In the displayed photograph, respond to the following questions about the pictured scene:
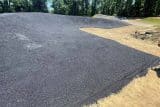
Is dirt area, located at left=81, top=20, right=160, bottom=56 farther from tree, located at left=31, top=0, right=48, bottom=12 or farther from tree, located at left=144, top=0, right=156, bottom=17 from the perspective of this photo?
tree, located at left=31, top=0, right=48, bottom=12

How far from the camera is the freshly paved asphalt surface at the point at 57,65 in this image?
30.2ft

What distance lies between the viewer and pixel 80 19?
2323cm

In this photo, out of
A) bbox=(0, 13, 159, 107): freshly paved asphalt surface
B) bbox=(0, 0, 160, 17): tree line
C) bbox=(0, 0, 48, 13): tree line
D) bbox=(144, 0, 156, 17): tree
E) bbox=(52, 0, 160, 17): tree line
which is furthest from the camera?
bbox=(0, 0, 48, 13): tree line

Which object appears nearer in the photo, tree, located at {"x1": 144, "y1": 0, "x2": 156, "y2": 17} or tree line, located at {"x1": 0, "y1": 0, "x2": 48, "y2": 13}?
tree, located at {"x1": 144, "y1": 0, "x2": 156, "y2": 17}

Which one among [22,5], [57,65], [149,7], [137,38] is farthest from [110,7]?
[57,65]

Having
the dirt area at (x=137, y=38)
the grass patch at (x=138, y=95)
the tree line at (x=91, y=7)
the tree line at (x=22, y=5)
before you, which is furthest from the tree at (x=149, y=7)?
the grass patch at (x=138, y=95)

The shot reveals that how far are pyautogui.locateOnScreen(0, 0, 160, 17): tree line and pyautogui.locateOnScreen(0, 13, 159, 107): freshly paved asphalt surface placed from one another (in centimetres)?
2968

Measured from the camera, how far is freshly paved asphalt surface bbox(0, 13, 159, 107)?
9.20 metres

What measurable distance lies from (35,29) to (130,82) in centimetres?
779

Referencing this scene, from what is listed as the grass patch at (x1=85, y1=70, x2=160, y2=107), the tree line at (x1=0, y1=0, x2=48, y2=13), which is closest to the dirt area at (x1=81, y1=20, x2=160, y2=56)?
the grass patch at (x1=85, y1=70, x2=160, y2=107)

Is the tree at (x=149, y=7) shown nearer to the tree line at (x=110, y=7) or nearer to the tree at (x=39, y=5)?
the tree line at (x=110, y=7)

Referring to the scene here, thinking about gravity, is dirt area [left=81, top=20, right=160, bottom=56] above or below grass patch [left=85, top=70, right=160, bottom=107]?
above

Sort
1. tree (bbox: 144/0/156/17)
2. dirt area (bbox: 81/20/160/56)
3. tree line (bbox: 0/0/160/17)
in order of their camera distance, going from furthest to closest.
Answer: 1. tree line (bbox: 0/0/160/17)
2. tree (bbox: 144/0/156/17)
3. dirt area (bbox: 81/20/160/56)

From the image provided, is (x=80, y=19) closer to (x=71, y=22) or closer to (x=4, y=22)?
(x=71, y=22)
